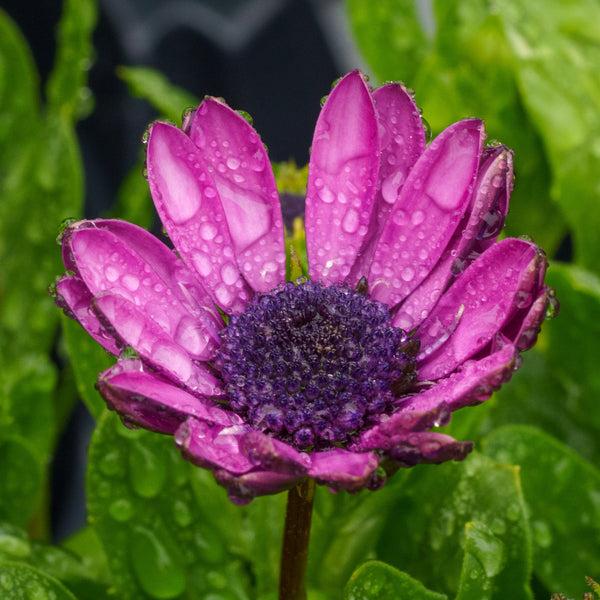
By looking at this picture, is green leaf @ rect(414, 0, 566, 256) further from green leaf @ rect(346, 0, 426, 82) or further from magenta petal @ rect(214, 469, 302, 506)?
magenta petal @ rect(214, 469, 302, 506)

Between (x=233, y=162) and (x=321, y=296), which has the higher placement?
(x=233, y=162)

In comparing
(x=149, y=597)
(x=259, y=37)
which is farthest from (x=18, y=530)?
(x=259, y=37)

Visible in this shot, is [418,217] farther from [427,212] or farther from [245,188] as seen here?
[245,188]

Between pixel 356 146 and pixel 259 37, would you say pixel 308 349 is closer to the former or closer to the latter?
pixel 356 146

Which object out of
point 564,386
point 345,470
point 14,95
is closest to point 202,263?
point 345,470

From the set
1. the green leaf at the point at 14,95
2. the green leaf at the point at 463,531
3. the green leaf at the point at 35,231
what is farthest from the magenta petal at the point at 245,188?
the green leaf at the point at 14,95

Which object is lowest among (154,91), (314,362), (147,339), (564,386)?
(564,386)

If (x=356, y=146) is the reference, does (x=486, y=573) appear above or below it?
below
